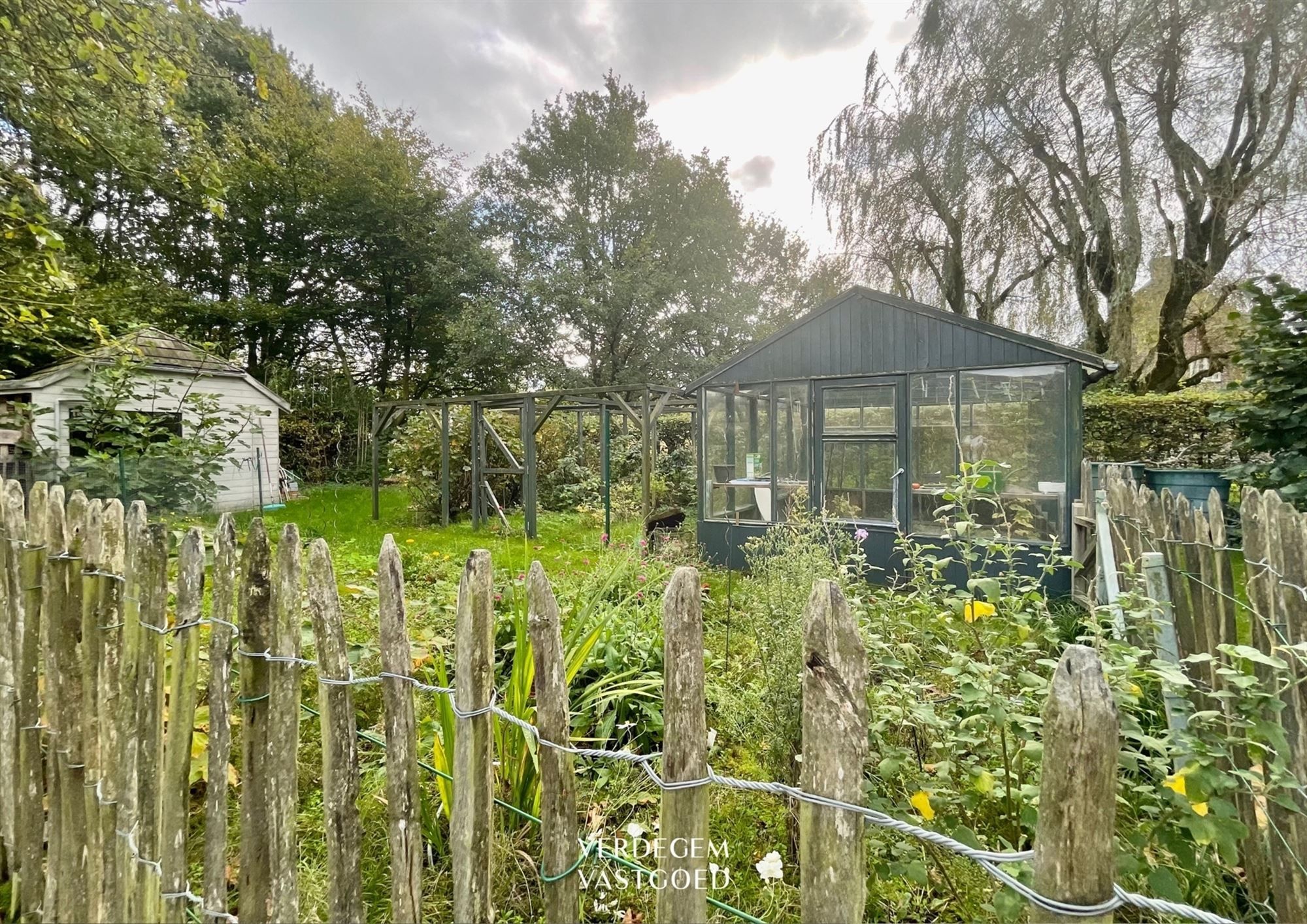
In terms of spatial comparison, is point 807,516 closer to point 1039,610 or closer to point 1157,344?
point 1039,610

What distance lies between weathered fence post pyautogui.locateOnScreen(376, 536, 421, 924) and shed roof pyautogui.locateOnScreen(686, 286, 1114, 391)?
214 inches

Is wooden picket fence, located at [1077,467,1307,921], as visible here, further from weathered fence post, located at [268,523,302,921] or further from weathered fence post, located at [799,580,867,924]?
weathered fence post, located at [268,523,302,921]

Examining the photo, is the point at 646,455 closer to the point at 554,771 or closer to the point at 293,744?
the point at 293,744

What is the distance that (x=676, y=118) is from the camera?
1695cm

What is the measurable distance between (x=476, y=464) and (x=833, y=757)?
326 inches

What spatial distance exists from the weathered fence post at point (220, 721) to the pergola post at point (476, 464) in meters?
7.31

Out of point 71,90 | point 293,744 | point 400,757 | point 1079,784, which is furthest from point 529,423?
point 1079,784

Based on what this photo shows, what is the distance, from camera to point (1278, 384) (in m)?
4.33

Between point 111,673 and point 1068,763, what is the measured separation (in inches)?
72.4

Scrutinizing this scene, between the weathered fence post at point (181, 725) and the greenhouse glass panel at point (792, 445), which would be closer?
the weathered fence post at point (181, 725)

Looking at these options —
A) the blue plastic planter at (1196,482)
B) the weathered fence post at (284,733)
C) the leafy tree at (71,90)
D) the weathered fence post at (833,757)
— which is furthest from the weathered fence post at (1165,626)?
the blue plastic planter at (1196,482)

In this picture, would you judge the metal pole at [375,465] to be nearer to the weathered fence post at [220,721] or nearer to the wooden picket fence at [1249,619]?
the weathered fence post at [220,721]

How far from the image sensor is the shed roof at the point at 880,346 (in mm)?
5168

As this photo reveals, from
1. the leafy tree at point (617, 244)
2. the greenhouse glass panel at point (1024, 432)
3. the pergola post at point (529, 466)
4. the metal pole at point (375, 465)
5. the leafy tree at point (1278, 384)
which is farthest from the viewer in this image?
the leafy tree at point (617, 244)
